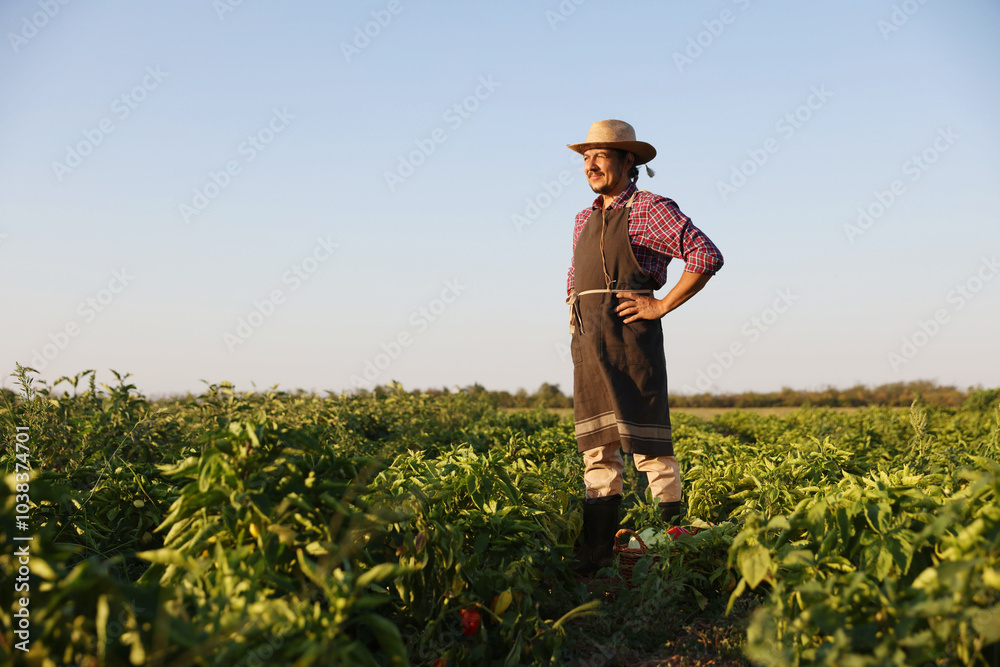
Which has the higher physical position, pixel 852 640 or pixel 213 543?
pixel 213 543

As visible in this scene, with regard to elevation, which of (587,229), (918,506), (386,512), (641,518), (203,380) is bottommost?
(641,518)

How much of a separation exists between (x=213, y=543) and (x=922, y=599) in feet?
5.92

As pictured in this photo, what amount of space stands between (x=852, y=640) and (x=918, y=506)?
0.79m

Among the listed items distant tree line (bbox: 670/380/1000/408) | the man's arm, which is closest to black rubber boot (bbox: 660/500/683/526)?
the man's arm

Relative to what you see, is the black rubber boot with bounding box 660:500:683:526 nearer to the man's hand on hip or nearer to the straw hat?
the man's hand on hip

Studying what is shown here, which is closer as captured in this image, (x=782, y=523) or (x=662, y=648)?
(x=782, y=523)

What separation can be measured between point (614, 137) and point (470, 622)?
2683 mm

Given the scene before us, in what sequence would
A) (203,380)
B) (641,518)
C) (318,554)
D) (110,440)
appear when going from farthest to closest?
(203,380), (110,440), (641,518), (318,554)

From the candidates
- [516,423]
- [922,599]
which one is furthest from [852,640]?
[516,423]

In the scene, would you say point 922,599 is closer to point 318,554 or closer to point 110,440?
point 318,554

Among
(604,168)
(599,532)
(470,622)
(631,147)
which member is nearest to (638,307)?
(604,168)

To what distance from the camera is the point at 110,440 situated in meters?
4.64

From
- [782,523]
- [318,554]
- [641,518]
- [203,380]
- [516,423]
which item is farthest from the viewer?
[516,423]

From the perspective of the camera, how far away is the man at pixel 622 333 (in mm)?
3375
